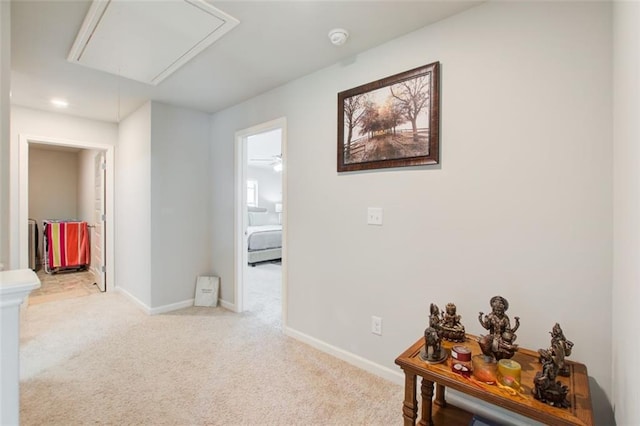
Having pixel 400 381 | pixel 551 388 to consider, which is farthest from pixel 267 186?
pixel 551 388

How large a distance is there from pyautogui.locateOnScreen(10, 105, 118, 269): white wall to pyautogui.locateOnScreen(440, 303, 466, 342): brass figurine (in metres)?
4.25

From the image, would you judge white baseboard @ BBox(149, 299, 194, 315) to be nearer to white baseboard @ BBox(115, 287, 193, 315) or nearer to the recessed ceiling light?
white baseboard @ BBox(115, 287, 193, 315)

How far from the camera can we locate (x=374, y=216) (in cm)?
217

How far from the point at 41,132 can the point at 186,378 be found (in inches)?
139

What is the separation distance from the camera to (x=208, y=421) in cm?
170

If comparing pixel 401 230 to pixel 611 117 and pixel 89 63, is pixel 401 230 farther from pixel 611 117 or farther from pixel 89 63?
pixel 89 63

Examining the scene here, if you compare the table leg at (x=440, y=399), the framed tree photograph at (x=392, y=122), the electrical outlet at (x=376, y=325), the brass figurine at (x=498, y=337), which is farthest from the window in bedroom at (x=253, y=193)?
the brass figurine at (x=498, y=337)

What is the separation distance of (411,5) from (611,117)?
114 cm

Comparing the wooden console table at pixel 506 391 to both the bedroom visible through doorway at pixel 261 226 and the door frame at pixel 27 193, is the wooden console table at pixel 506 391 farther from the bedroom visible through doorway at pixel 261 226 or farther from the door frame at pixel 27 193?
the door frame at pixel 27 193

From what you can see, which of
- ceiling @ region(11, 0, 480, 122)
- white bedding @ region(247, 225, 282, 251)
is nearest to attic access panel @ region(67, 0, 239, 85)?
ceiling @ region(11, 0, 480, 122)

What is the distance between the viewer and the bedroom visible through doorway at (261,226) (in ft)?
11.0

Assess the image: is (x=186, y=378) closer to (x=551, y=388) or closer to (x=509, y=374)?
(x=509, y=374)

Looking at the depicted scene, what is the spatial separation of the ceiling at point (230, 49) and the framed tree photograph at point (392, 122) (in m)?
0.33

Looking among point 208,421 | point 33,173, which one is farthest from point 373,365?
point 33,173
